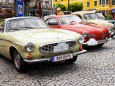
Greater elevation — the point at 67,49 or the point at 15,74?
the point at 67,49

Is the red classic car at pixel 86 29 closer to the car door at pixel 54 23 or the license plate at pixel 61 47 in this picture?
the car door at pixel 54 23

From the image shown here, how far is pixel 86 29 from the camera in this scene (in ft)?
29.0

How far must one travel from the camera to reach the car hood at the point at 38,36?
572cm

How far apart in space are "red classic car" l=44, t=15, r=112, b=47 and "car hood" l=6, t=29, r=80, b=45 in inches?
90.3

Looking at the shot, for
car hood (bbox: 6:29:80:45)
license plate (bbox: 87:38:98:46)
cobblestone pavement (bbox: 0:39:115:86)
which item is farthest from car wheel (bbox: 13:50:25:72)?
license plate (bbox: 87:38:98:46)

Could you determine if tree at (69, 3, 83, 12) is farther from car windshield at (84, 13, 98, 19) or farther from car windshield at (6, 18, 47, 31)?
car windshield at (6, 18, 47, 31)

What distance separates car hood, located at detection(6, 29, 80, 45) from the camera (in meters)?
5.72

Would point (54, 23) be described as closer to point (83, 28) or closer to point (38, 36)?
point (83, 28)

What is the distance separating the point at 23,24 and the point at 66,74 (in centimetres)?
217

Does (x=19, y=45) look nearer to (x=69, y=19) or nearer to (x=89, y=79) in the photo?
(x=89, y=79)

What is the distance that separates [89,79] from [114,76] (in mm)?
576

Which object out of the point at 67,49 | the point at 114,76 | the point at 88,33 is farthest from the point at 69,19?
the point at 114,76

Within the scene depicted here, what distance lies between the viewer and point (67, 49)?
19.4 ft

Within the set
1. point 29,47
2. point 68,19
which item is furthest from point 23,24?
point 68,19
